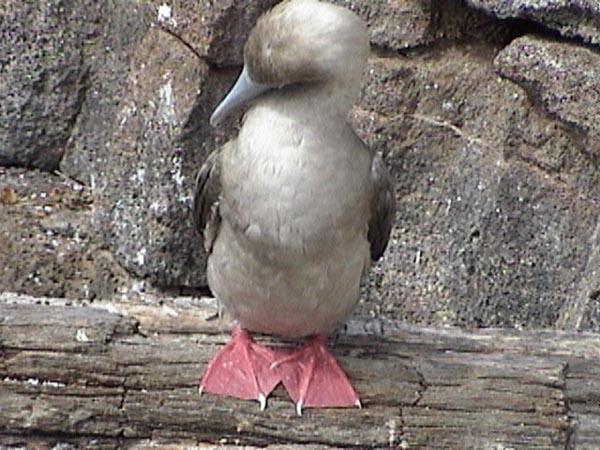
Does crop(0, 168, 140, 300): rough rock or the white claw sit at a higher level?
the white claw

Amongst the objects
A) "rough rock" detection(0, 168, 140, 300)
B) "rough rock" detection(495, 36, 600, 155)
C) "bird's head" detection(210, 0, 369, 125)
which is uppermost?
"bird's head" detection(210, 0, 369, 125)

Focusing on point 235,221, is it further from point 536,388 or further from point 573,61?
point 573,61

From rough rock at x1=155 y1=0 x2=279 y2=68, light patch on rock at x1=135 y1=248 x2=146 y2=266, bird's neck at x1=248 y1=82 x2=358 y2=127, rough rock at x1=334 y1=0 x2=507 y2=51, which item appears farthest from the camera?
light patch on rock at x1=135 y1=248 x2=146 y2=266

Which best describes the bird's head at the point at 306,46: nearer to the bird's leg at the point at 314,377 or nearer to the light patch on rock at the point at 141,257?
the bird's leg at the point at 314,377

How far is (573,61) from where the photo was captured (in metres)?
4.64

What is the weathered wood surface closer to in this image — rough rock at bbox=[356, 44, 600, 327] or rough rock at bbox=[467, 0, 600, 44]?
rough rock at bbox=[356, 44, 600, 327]

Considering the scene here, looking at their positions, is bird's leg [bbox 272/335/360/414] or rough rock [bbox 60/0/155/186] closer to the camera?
bird's leg [bbox 272/335/360/414]

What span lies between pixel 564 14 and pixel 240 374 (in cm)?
184

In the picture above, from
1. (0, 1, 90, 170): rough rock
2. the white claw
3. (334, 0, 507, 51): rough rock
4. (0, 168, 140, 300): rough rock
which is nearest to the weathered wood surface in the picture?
the white claw

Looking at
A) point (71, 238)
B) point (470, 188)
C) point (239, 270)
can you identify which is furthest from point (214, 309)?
point (71, 238)

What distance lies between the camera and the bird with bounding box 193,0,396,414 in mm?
3309

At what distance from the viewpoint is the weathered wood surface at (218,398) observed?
11.9 feet

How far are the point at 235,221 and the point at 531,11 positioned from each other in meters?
1.68

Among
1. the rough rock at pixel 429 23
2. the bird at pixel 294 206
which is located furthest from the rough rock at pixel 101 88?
the bird at pixel 294 206
